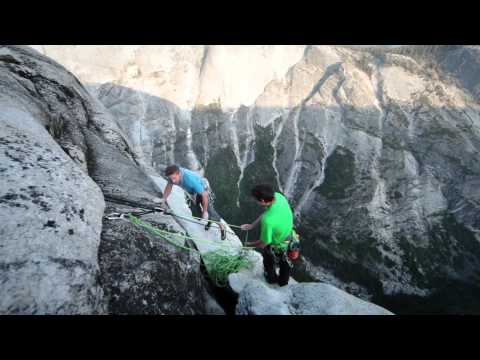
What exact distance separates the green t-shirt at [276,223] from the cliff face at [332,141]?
4771 centimetres

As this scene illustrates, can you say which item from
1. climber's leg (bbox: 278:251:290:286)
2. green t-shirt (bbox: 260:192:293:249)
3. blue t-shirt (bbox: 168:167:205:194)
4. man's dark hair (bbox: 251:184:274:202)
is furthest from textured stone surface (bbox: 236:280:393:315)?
blue t-shirt (bbox: 168:167:205:194)

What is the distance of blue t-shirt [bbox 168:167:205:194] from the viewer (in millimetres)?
9258

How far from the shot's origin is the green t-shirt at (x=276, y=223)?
19.6ft

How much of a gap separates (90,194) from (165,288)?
2967 millimetres

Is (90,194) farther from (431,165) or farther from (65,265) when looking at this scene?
(431,165)

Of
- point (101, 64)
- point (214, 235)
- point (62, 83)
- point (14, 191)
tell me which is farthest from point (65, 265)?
point (101, 64)

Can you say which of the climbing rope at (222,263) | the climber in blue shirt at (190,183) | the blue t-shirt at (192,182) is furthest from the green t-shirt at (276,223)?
the blue t-shirt at (192,182)

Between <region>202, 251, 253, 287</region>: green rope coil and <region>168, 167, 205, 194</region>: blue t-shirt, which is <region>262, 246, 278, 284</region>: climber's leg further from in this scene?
<region>168, 167, 205, 194</region>: blue t-shirt

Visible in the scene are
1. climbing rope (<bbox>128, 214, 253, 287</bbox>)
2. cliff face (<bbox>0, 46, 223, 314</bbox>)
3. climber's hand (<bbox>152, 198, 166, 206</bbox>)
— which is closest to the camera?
cliff face (<bbox>0, 46, 223, 314</bbox>)

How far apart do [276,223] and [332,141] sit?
62.3 m

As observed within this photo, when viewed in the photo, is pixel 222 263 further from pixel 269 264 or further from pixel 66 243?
pixel 66 243

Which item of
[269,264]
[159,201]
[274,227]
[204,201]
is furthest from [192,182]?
[274,227]

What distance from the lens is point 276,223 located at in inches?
238

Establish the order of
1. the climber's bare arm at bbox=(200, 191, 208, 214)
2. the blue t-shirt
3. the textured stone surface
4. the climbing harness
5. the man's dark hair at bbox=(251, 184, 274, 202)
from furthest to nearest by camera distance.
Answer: the climber's bare arm at bbox=(200, 191, 208, 214)
the blue t-shirt
the climbing harness
the man's dark hair at bbox=(251, 184, 274, 202)
the textured stone surface
